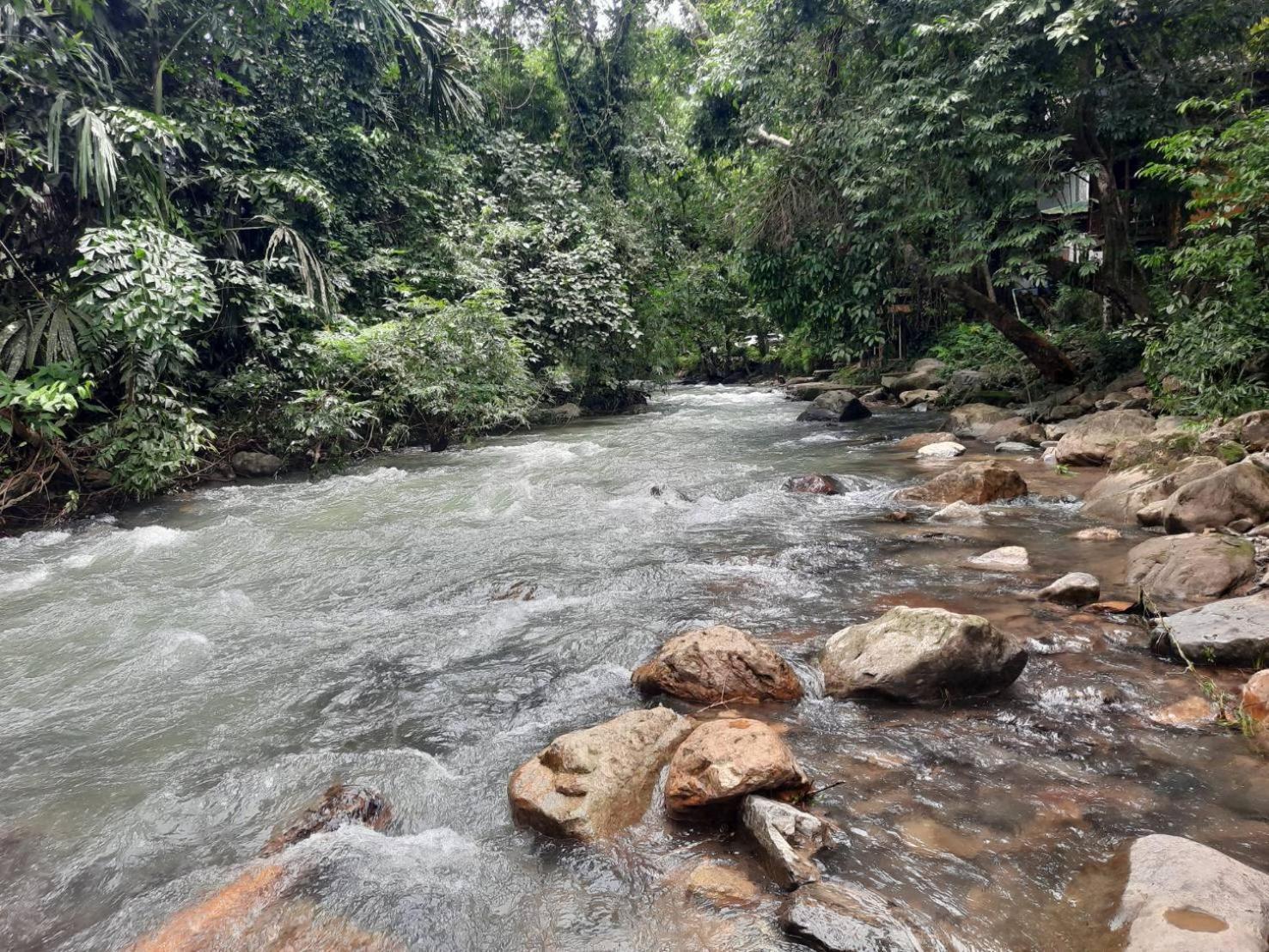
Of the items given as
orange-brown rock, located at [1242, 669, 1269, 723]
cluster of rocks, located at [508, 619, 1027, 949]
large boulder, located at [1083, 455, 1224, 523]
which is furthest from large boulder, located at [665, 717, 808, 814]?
large boulder, located at [1083, 455, 1224, 523]

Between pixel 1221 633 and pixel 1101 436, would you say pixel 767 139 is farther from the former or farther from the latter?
pixel 1221 633

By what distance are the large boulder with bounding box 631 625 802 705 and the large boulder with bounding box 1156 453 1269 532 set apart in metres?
3.24

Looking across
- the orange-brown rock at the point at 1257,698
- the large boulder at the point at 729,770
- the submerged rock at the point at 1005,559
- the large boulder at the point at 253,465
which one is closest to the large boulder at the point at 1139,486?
the submerged rock at the point at 1005,559

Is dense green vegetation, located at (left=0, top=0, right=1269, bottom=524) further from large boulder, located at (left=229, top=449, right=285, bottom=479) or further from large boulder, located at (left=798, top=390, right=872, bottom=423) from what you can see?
large boulder, located at (left=798, top=390, right=872, bottom=423)

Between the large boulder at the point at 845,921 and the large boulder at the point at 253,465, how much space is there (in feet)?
30.8

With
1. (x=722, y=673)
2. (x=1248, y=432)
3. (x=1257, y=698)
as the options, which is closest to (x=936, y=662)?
(x=722, y=673)

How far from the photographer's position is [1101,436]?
782 centimetres

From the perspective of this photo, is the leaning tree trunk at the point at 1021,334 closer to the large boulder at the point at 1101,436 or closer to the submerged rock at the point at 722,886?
the large boulder at the point at 1101,436

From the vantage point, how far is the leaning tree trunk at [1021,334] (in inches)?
407

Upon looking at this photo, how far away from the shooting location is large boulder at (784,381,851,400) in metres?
17.0

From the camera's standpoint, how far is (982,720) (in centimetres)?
297

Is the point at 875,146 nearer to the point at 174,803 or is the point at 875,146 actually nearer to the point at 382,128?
the point at 382,128

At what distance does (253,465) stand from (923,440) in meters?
8.81

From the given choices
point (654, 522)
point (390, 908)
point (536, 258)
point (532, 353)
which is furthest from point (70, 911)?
point (536, 258)
